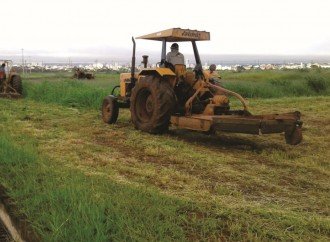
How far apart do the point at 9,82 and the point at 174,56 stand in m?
10.3

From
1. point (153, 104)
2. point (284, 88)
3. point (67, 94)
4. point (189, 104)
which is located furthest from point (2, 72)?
point (284, 88)

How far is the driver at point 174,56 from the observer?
8.37 m

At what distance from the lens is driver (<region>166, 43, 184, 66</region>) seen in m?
8.37

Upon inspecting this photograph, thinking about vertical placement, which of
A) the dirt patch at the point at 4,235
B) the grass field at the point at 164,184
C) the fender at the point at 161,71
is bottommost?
the dirt patch at the point at 4,235

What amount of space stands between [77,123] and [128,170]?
4.42m

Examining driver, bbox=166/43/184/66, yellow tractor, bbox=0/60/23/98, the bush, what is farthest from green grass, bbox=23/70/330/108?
driver, bbox=166/43/184/66

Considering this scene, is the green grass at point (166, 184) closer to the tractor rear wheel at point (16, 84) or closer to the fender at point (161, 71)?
the fender at point (161, 71)

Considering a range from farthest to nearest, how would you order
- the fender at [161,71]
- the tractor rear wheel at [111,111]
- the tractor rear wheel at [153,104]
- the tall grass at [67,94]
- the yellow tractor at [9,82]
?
the yellow tractor at [9,82] → the tall grass at [67,94] → the tractor rear wheel at [111,111] → the fender at [161,71] → the tractor rear wheel at [153,104]

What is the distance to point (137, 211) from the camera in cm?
394

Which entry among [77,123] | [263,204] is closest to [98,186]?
[263,204]

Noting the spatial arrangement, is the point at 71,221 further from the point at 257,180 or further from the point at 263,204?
the point at 257,180

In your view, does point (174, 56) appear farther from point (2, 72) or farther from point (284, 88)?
point (284, 88)

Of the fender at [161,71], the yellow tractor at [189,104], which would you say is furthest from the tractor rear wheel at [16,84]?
the fender at [161,71]

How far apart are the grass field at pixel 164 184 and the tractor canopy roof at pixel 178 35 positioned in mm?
1787
